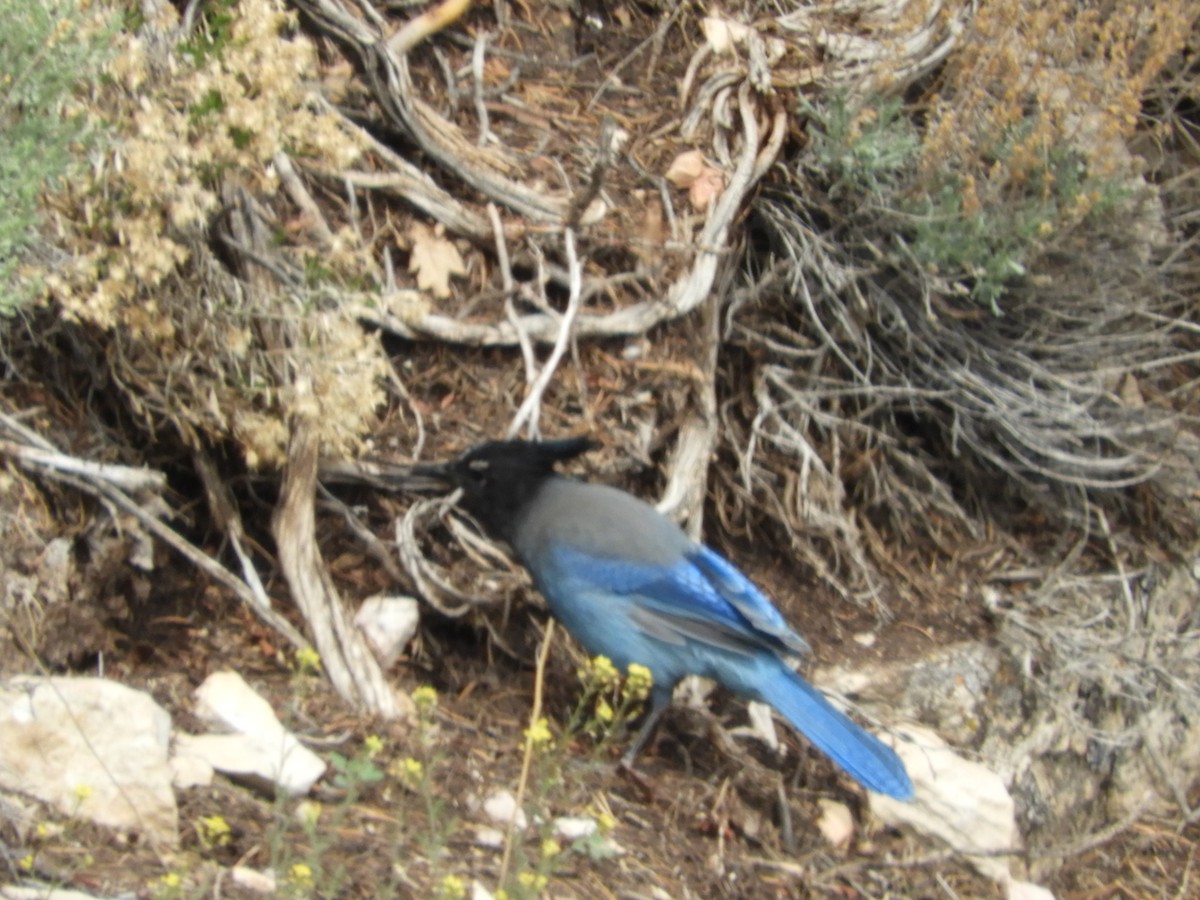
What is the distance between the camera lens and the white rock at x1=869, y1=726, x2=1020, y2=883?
371 cm

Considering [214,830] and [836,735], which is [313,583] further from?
[836,735]

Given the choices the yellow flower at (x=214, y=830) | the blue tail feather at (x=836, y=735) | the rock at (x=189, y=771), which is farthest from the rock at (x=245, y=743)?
the blue tail feather at (x=836, y=735)

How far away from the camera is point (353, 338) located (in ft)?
11.2

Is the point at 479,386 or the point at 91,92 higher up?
the point at 91,92

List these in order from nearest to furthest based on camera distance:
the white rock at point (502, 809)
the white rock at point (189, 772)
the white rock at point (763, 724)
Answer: the white rock at point (189, 772), the white rock at point (502, 809), the white rock at point (763, 724)

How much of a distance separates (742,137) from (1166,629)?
2065mm

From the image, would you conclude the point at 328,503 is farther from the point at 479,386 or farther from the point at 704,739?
the point at 704,739

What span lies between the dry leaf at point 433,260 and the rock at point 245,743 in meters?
1.36

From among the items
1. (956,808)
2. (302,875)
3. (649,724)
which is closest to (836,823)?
(956,808)

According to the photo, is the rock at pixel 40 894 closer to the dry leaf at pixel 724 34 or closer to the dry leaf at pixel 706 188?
the dry leaf at pixel 706 188

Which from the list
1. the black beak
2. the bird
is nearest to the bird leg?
the bird

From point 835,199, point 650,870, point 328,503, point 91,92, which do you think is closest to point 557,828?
point 650,870

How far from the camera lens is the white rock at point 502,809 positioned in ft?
10.1

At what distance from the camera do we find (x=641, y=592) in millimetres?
3582
